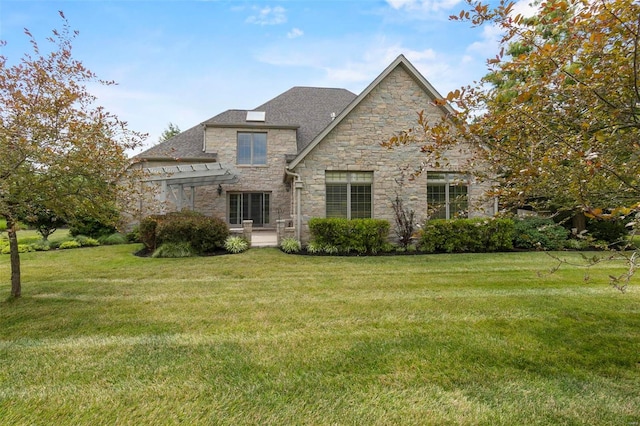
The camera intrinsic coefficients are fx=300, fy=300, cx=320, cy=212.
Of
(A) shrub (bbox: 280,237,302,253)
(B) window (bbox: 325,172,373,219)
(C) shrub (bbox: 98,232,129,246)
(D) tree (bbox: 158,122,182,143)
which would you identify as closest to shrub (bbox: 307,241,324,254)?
(A) shrub (bbox: 280,237,302,253)

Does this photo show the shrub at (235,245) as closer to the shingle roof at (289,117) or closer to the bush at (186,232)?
the bush at (186,232)

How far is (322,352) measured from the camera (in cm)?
323

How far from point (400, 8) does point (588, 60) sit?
13.7 ft

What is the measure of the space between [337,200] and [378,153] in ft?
7.59

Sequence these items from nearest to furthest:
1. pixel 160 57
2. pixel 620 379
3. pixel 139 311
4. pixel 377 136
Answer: pixel 620 379, pixel 139 311, pixel 160 57, pixel 377 136

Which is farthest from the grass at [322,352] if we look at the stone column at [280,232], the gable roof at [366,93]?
the gable roof at [366,93]

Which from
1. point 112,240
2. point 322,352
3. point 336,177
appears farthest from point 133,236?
point 322,352

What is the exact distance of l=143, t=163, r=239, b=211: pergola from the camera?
12.0 meters

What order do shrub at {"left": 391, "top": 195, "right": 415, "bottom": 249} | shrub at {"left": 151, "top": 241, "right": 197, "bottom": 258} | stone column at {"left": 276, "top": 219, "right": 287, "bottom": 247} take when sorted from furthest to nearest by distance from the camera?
stone column at {"left": 276, "top": 219, "right": 287, "bottom": 247}
shrub at {"left": 391, "top": 195, "right": 415, "bottom": 249}
shrub at {"left": 151, "top": 241, "right": 197, "bottom": 258}

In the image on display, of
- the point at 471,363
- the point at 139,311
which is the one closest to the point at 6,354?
the point at 139,311

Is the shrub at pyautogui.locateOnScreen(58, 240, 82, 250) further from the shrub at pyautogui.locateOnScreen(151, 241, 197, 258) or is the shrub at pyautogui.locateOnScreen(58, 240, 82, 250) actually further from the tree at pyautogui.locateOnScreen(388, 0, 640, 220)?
the tree at pyautogui.locateOnScreen(388, 0, 640, 220)

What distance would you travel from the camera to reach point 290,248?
10.5 meters

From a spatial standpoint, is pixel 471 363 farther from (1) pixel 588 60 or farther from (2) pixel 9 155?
(2) pixel 9 155

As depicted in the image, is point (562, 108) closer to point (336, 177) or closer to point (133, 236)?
point (336, 177)
